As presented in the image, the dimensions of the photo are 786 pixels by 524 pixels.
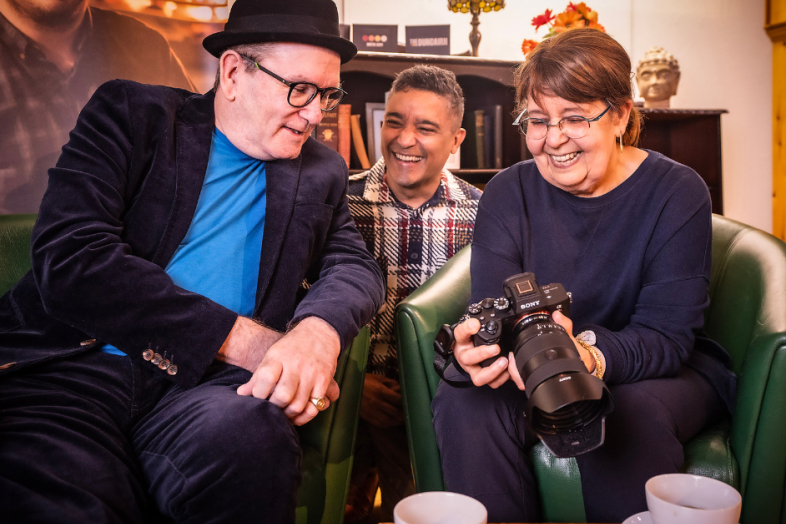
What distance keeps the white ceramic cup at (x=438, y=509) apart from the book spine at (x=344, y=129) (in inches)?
80.7

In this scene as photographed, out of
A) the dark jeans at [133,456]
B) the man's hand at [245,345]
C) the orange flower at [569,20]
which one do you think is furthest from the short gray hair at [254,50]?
the orange flower at [569,20]

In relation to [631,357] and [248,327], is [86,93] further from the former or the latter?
[631,357]

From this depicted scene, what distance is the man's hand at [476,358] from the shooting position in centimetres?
104

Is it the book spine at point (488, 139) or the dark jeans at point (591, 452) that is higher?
the book spine at point (488, 139)

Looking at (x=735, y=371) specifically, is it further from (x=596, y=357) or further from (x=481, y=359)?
(x=481, y=359)

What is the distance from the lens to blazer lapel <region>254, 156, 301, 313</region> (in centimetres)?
125

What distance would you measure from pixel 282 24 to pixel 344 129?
1362 mm

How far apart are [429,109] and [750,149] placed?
2.71m

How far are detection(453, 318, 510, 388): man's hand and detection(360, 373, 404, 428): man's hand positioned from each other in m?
0.60

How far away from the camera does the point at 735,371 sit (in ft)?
4.44

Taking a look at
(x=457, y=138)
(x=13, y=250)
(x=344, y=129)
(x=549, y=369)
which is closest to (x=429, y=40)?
(x=344, y=129)

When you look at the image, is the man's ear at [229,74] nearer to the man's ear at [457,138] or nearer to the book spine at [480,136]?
the man's ear at [457,138]

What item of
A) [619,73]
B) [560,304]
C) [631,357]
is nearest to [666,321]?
[631,357]

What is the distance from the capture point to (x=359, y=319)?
126 cm
